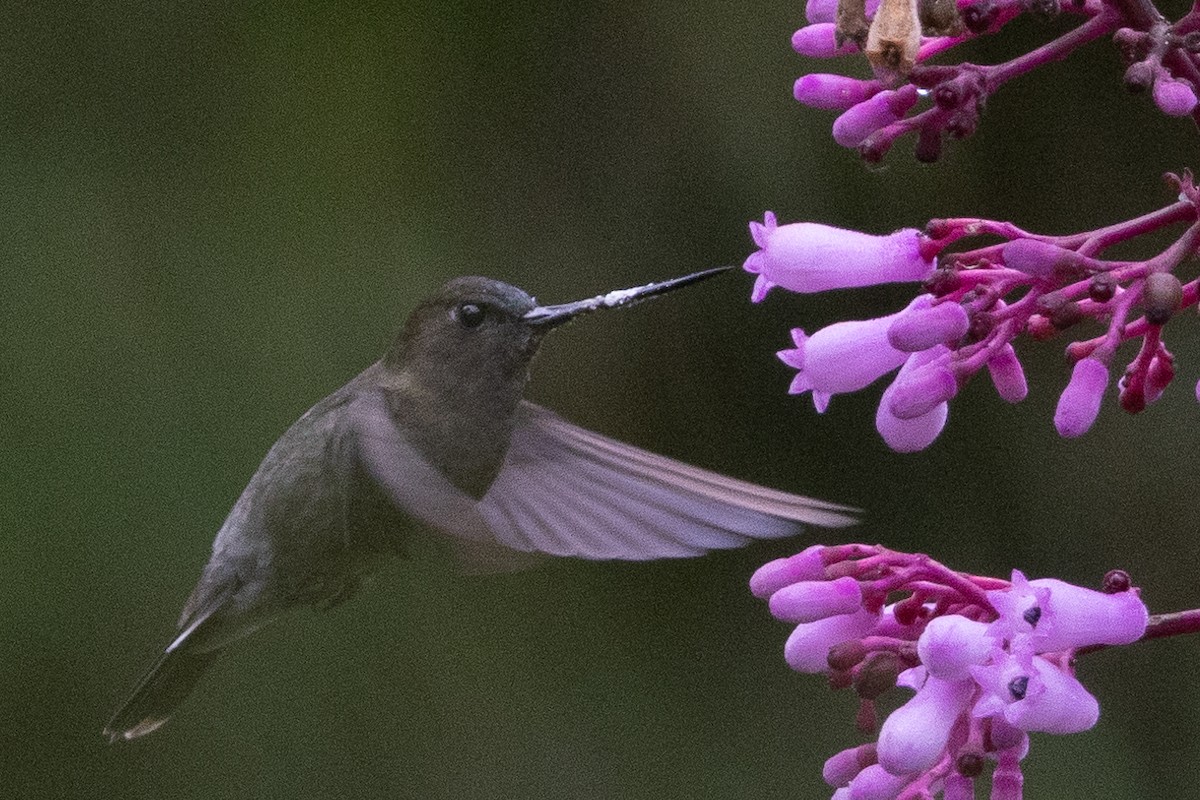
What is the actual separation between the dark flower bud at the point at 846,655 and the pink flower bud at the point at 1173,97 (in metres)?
0.52

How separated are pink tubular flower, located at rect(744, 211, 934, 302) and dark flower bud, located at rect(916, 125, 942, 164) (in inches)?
4.1

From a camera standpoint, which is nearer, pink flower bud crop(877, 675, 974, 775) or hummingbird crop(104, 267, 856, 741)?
pink flower bud crop(877, 675, 974, 775)

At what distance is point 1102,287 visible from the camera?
50.9 inches

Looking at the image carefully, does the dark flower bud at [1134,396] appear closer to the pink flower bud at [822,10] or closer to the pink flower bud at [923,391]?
the pink flower bud at [923,391]

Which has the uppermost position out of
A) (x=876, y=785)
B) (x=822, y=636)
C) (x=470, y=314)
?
(x=470, y=314)

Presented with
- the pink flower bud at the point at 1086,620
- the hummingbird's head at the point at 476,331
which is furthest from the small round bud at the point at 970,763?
the hummingbird's head at the point at 476,331

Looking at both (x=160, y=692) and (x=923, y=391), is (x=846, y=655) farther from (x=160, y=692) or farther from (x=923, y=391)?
(x=160, y=692)

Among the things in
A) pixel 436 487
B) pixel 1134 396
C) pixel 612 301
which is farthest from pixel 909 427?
pixel 436 487

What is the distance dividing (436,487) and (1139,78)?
3.93ft

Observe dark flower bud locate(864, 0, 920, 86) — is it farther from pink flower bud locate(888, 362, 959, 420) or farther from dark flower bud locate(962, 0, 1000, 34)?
pink flower bud locate(888, 362, 959, 420)

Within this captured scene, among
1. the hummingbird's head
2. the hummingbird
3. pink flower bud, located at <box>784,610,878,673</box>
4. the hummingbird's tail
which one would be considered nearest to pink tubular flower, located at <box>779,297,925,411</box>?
pink flower bud, located at <box>784,610,878,673</box>

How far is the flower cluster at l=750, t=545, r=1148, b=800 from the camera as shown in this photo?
1.28 metres

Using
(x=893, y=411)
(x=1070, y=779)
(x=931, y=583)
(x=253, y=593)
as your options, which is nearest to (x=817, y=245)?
(x=893, y=411)

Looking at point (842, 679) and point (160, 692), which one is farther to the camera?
point (160, 692)
